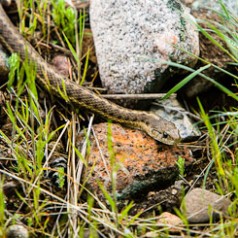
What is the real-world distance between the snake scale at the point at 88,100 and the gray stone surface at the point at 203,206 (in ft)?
2.03

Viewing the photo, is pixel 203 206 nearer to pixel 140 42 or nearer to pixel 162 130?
pixel 162 130

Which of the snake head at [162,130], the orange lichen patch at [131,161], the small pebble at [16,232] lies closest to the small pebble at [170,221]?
the orange lichen patch at [131,161]

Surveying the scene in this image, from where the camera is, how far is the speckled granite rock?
4152mm

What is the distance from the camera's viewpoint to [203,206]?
349 centimetres

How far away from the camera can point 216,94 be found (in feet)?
14.9

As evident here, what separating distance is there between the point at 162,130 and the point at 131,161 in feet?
1.27

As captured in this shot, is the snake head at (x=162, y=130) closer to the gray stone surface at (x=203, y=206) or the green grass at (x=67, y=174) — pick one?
the green grass at (x=67, y=174)

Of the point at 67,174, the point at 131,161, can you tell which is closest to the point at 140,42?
the point at 131,161

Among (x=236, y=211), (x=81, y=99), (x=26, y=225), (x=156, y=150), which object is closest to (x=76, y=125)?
(x=81, y=99)

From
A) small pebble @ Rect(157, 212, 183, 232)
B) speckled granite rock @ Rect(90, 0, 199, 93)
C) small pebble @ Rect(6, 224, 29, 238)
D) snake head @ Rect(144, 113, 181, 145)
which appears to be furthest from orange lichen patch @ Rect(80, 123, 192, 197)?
small pebble @ Rect(6, 224, 29, 238)

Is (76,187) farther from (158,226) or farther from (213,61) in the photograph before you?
(213,61)

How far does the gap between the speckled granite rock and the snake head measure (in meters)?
0.26

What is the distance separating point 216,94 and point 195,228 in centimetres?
145

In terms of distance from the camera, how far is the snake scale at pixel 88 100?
4113 mm
